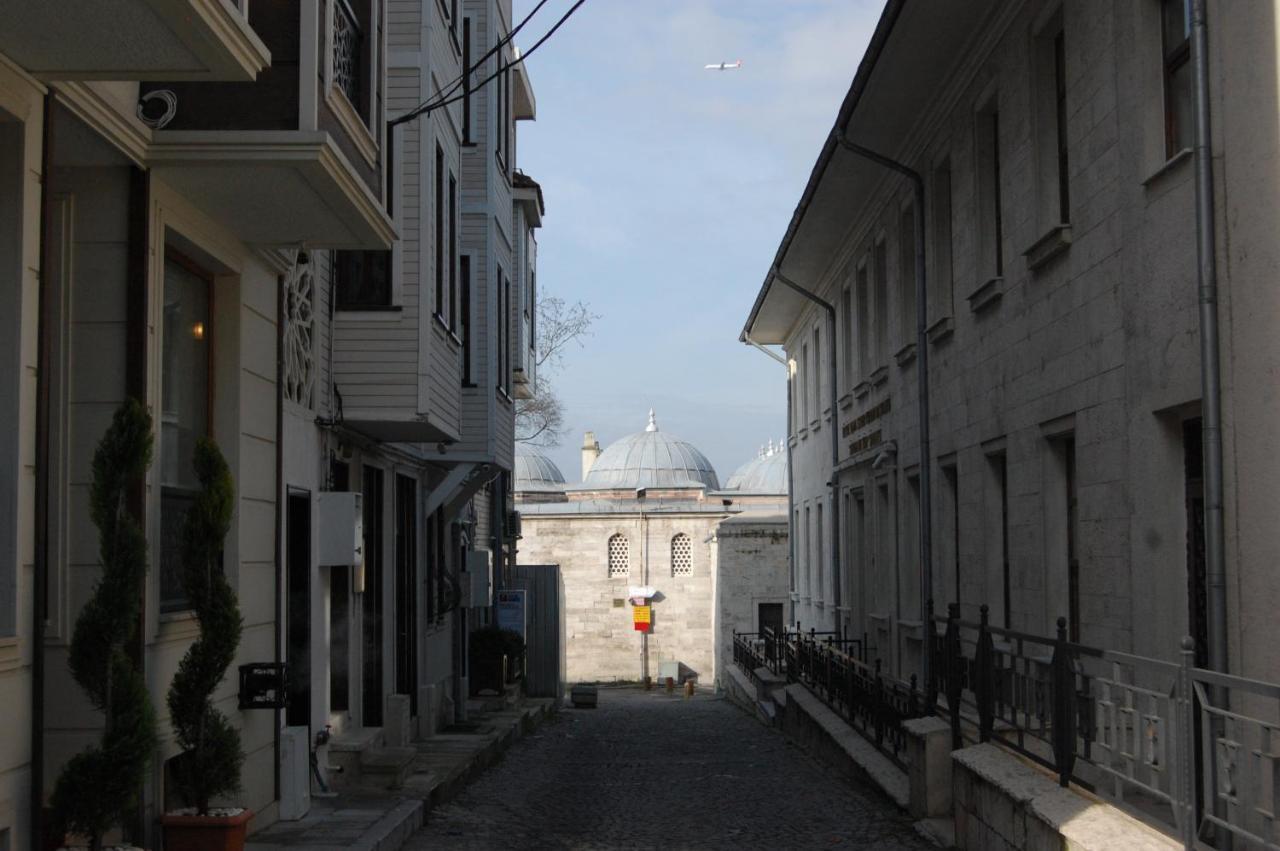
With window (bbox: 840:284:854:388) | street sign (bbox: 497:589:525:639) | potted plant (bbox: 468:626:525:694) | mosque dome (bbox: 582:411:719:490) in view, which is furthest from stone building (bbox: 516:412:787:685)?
potted plant (bbox: 468:626:525:694)

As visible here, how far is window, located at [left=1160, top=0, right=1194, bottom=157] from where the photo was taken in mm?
8750

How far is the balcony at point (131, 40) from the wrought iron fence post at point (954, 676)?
20.6ft

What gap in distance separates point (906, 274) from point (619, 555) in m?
42.7

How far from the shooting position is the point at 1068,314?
10.8 m

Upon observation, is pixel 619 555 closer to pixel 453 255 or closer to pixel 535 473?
pixel 535 473

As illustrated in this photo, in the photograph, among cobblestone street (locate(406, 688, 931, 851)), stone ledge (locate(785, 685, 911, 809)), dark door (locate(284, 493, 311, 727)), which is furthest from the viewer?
stone ledge (locate(785, 685, 911, 809))

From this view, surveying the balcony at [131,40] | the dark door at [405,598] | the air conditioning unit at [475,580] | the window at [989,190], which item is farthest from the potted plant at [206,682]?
the air conditioning unit at [475,580]

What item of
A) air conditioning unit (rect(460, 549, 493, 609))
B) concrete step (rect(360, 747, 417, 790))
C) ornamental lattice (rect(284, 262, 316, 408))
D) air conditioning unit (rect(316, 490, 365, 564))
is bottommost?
concrete step (rect(360, 747, 417, 790))

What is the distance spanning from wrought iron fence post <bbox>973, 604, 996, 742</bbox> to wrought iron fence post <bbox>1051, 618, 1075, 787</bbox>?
1464 mm

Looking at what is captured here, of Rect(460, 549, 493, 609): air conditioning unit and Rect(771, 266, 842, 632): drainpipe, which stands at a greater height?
Rect(771, 266, 842, 632): drainpipe

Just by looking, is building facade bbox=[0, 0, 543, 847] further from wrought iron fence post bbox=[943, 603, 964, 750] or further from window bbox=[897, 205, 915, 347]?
window bbox=[897, 205, 915, 347]

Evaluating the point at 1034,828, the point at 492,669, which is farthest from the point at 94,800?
the point at 492,669

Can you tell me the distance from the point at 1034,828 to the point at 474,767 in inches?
296

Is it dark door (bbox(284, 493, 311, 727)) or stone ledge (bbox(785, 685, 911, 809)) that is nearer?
dark door (bbox(284, 493, 311, 727))
